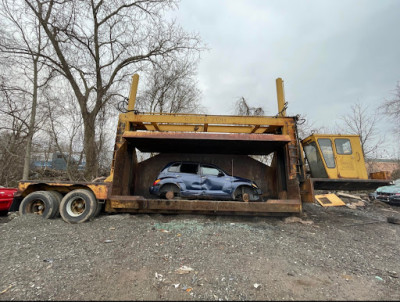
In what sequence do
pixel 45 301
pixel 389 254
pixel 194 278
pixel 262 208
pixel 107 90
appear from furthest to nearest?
1. pixel 107 90
2. pixel 262 208
3. pixel 389 254
4. pixel 194 278
5. pixel 45 301

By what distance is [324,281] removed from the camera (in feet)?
9.62

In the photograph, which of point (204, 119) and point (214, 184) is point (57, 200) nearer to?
point (214, 184)

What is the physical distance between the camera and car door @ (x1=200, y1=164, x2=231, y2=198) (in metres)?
6.68

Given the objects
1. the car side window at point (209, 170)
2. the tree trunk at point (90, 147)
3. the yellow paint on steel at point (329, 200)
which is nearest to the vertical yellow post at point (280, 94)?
the car side window at point (209, 170)

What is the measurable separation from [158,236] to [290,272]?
8.68 feet

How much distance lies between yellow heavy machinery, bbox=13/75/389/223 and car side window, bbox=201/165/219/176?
0.79 meters

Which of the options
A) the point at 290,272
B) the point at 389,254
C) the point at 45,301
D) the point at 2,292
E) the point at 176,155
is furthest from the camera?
the point at 176,155

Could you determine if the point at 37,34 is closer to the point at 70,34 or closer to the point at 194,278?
the point at 70,34

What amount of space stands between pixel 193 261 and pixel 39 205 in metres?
5.12

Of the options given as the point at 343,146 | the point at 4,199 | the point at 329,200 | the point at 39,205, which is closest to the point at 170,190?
the point at 39,205

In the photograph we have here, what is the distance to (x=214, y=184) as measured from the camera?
6.76m

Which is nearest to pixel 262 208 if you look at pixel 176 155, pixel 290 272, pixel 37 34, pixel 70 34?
pixel 290 272

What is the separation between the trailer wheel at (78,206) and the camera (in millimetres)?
5594

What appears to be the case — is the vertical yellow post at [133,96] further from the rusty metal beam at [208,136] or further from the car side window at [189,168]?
the car side window at [189,168]
